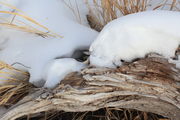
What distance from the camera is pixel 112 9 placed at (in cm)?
125

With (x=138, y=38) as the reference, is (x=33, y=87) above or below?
below

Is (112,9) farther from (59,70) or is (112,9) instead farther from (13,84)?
(13,84)

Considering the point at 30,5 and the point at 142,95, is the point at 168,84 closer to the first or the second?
the point at 142,95

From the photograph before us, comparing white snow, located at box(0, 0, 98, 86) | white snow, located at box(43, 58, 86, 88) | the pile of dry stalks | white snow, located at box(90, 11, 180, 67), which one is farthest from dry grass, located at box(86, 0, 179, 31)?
A: white snow, located at box(43, 58, 86, 88)

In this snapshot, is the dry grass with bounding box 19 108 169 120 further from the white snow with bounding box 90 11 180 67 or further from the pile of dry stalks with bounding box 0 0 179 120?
the white snow with bounding box 90 11 180 67

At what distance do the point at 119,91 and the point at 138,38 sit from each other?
21 centimetres

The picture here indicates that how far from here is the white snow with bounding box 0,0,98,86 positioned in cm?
106

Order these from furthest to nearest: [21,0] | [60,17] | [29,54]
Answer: [21,0] → [60,17] → [29,54]

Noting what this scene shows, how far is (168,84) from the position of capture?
84 centimetres

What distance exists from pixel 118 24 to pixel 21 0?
28.1 inches

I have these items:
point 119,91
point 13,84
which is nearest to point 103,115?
point 119,91

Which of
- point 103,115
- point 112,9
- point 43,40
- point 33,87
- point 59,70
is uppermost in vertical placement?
point 112,9

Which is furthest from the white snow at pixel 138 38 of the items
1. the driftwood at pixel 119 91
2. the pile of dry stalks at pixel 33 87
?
the pile of dry stalks at pixel 33 87

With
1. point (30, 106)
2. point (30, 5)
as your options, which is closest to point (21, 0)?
point (30, 5)
